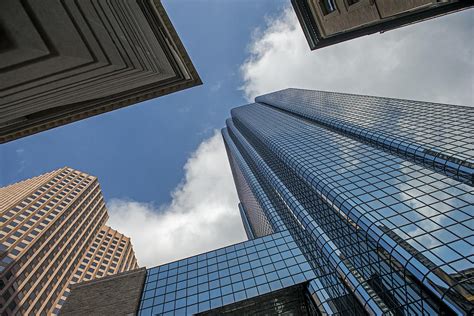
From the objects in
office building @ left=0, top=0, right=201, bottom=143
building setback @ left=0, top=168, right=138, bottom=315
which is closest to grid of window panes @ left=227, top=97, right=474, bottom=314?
office building @ left=0, top=0, right=201, bottom=143

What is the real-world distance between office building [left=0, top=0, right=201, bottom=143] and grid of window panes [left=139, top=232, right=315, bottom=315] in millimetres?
26913

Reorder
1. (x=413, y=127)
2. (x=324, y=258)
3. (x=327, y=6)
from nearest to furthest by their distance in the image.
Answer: (x=327, y=6) < (x=324, y=258) < (x=413, y=127)

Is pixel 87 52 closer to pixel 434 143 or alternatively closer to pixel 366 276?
pixel 366 276

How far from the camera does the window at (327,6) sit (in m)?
24.0

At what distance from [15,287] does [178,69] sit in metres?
62.6

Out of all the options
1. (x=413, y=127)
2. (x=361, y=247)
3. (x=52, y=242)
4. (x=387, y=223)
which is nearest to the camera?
(x=387, y=223)

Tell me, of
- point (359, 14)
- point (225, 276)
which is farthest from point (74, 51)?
point (225, 276)

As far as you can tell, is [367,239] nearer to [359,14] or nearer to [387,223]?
[387,223]

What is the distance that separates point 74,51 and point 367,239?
36.0m

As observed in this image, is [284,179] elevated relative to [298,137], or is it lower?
lower

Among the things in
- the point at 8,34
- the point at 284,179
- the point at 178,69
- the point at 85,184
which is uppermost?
the point at 8,34

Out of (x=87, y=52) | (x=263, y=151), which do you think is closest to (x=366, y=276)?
(x=87, y=52)

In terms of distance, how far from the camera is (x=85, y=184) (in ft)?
320

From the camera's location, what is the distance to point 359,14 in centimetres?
1973
